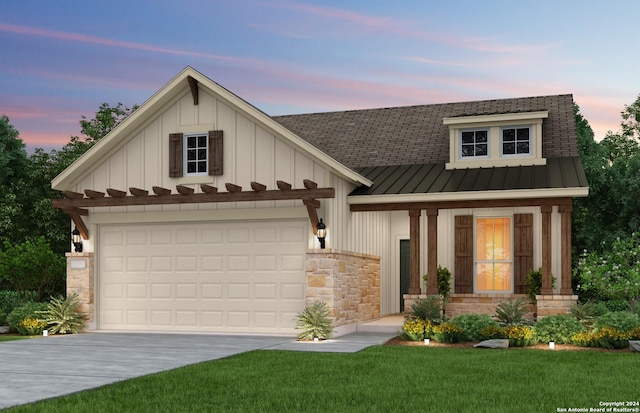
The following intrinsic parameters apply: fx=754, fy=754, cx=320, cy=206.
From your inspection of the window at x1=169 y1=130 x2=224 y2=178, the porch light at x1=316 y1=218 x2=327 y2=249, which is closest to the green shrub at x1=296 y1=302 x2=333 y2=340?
the porch light at x1=316 y1=218 x2=327 y2=249

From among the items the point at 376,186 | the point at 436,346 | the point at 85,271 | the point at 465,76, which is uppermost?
the point at 465,76

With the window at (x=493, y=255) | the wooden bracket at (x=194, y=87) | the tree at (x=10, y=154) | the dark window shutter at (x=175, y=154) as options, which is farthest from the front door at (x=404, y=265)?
the tree at (x=10, y=154)

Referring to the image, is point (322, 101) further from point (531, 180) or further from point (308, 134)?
point (531, 180)

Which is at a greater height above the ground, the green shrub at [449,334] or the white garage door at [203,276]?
the white garage door at [203,276]

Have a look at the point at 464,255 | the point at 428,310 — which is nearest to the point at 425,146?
the point at 464,255

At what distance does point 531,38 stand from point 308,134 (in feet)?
23.8

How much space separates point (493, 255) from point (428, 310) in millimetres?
4652

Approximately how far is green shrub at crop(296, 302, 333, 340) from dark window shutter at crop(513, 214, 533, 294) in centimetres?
596

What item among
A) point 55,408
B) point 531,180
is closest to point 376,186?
point 531,180

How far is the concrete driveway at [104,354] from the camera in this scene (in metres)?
9.90

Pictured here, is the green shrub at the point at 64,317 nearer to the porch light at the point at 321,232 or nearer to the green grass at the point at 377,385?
the porch light at the point at 321,232

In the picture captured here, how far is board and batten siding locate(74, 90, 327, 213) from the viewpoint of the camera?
1784cm

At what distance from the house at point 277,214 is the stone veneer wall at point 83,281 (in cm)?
4

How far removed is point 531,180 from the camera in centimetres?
1753
